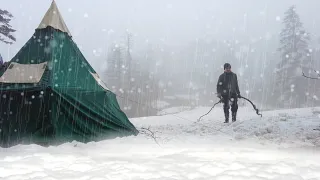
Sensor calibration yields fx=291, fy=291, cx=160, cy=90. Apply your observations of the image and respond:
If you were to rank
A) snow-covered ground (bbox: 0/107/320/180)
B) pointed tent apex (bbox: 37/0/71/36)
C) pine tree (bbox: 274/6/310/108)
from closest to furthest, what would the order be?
snow-covered ground (bbox: 0/107/320/180) < pointed tent apex (bbox: 37/0/71/36) < pine tree (bbox: 274/6/310/108)

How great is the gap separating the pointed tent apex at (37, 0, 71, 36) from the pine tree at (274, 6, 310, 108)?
28.5m

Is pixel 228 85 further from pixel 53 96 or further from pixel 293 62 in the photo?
pixel 293 62

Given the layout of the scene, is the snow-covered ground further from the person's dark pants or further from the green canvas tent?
the person's dark pants

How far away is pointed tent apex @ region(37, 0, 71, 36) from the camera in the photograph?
7957mm

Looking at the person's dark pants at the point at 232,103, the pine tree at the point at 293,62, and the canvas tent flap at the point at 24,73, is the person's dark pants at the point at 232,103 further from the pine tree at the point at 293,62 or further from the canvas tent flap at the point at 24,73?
the pine tree at the point at 293,62

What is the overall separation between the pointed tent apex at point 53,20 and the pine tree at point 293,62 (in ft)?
93.4

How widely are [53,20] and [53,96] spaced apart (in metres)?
2.41

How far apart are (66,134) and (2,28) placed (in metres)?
16.0

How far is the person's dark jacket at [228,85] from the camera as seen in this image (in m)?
9.88

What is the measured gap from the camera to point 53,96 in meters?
6.86

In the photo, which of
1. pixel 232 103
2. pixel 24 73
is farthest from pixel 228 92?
pixel 24 73

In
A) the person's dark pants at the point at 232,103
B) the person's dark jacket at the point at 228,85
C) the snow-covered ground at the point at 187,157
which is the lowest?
the snow-covered ground at the point at 187,157

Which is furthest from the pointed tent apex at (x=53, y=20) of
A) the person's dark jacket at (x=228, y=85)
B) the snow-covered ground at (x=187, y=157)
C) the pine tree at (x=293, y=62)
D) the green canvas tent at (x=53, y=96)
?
the pine tree at (x=293, y=62)

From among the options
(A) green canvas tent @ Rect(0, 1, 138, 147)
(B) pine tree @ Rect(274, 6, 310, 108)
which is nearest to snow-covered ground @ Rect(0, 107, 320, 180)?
(A) green canvas tent @ Rect(0, 1, 138, 147)
